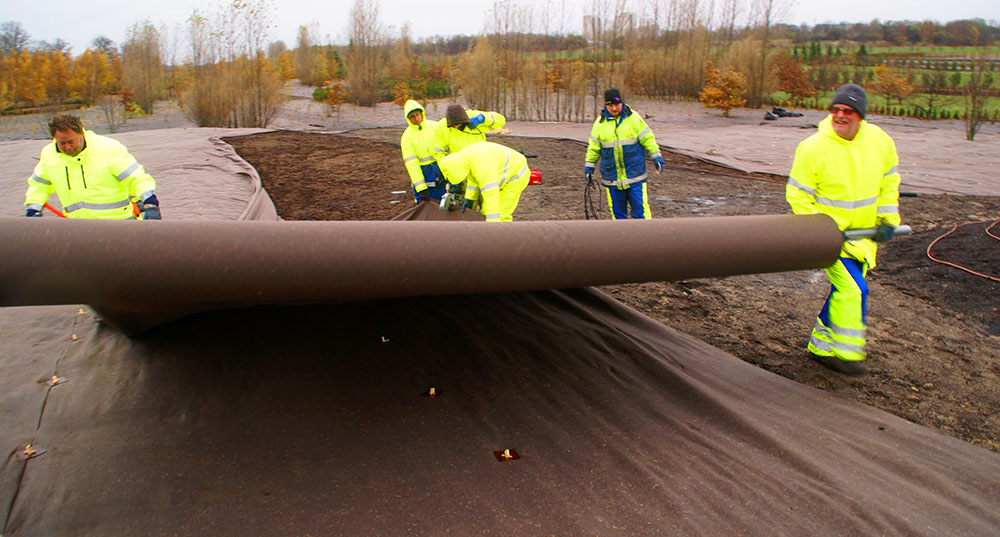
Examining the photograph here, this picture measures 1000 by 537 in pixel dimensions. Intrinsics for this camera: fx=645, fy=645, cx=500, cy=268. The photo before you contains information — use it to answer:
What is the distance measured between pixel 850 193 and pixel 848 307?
0.64 metres

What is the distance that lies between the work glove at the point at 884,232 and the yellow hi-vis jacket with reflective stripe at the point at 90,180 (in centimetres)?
461

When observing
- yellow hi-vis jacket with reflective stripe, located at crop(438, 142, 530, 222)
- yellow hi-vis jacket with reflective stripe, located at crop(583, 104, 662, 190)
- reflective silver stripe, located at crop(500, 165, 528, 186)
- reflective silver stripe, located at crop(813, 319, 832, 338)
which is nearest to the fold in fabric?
reflective silver stripe, located at crop(813, 319, 832, 338)

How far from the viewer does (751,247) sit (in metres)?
2.97

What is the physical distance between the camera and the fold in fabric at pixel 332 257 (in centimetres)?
220

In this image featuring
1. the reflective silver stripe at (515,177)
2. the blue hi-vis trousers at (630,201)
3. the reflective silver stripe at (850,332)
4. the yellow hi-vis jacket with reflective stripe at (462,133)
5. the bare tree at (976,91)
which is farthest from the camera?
the bare tree at (976,91)

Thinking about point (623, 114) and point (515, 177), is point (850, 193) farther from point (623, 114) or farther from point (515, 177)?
point (623, 114)

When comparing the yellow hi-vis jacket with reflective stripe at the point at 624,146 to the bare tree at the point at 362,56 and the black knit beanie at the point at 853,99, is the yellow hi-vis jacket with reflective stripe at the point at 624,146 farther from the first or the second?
the bare tree at the point at 362,56

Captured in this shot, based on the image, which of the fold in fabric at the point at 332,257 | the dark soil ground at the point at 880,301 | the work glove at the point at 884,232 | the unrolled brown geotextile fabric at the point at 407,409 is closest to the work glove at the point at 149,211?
the unrolled brown geotextile fabric at the point at 407,409

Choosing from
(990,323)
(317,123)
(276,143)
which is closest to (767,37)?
(317,123)

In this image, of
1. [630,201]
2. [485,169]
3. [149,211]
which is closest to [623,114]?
[630,201]

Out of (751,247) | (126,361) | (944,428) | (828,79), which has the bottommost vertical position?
(944,428)

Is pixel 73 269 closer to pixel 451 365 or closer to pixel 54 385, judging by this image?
pixel 54 385

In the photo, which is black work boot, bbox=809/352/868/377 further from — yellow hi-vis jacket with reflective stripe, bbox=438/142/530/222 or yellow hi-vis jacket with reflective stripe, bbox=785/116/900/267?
yellow hi-vis jacket with reflective stripe, bbox=438/142/530/222

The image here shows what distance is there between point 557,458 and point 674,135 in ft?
48.1
